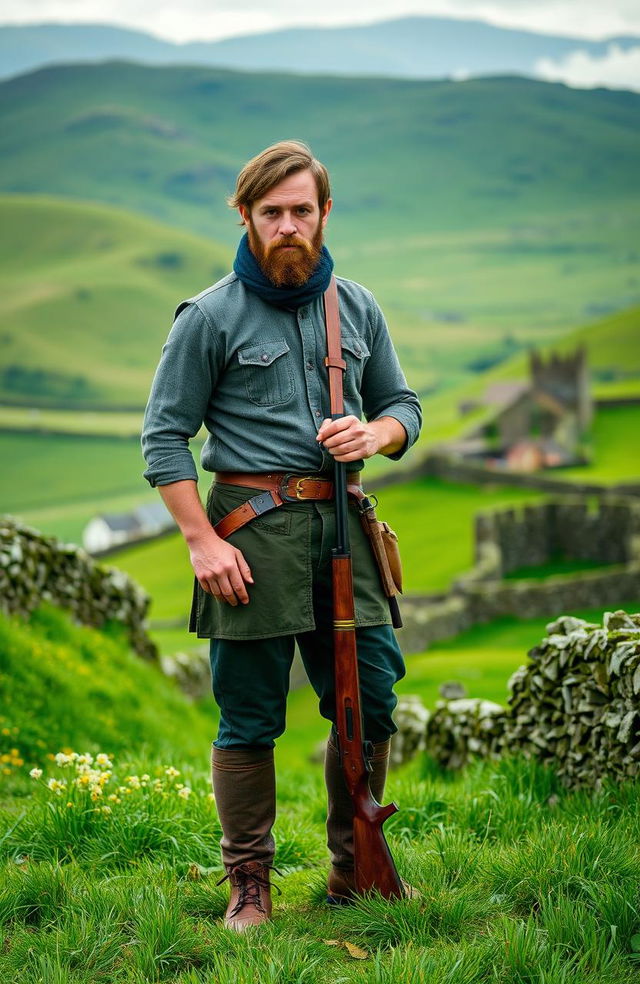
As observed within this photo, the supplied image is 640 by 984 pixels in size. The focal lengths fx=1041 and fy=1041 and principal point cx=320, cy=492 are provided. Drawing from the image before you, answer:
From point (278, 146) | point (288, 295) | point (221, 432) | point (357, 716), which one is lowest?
point (357, 716)

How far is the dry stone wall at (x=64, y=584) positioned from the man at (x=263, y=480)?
17.6 feet

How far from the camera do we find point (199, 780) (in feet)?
21.0

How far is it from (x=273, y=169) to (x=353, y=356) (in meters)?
0.85

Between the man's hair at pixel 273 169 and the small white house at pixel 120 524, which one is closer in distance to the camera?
the man's hair at pixel 273 169

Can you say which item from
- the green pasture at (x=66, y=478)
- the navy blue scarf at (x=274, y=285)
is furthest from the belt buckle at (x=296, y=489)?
the green pasture at (x=66, y=478)

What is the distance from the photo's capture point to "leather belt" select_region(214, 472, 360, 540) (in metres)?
4.31

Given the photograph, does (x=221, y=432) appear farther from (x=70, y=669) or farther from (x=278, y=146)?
(x=70, y=669)

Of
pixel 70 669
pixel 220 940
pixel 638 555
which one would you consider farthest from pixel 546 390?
pixel 220 940

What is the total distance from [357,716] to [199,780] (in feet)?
8.09

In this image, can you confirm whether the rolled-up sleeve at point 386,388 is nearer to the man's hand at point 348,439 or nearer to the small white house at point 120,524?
the man's hand at point 348,439

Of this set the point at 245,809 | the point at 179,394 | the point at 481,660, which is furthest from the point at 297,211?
the point at 481,660

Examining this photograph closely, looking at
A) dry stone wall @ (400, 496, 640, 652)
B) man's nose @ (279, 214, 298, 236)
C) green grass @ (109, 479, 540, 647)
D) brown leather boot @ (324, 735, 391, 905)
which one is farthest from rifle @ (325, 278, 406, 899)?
green grass @ (109, 479, 540, 647)

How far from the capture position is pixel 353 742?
4.30m

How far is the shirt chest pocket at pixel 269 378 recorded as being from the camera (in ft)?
14.2
